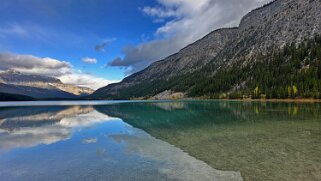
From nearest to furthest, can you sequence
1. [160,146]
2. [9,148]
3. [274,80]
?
[160,146] < [9,148] < [274,80]

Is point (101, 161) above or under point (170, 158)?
under

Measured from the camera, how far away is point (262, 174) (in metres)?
17.1

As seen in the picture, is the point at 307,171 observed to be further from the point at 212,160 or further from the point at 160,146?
Answer: the point at 160,146

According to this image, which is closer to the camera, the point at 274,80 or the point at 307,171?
the point at 307,171

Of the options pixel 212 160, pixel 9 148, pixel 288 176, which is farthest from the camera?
pixel 9 148

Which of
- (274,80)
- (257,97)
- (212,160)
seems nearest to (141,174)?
(212,160)

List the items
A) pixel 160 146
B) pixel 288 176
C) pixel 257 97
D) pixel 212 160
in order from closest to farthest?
pixel 288 176 < pixel 212 160 < pixel 160 146 < pixel 257 97

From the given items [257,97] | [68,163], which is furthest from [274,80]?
[68,163]

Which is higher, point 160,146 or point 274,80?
point 274,80

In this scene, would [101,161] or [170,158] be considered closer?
[101,161]

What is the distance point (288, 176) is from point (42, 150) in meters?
23.4

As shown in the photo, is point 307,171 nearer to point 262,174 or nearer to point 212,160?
point 262,174

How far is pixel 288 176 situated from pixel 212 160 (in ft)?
19.7

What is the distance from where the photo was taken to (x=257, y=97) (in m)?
175
